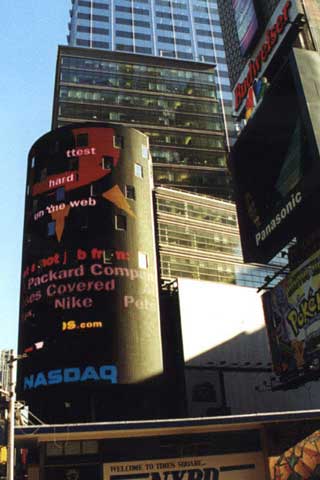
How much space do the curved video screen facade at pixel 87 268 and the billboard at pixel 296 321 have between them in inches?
402

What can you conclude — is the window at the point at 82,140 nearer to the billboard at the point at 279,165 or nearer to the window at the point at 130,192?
the window at the point at 130,192

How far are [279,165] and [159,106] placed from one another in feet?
254

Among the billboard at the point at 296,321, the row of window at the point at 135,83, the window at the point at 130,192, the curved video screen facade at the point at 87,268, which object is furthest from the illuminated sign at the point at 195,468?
the row of window at the point at 135,83

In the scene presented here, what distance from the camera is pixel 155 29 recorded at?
165m

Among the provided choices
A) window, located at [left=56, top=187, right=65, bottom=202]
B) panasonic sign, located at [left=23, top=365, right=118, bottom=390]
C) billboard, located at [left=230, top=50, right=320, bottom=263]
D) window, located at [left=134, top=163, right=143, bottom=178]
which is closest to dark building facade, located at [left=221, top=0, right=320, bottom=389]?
billboard, located at [left=230, top=50, right=320, bottom=263]

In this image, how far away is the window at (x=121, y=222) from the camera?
43.2m

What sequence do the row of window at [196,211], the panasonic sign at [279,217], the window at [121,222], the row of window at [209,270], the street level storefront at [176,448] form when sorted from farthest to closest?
the row of window at [196,211]
the row of window at [209,270]
the window at [121,222]
the panasonic sign at [279,217]
the street level storefront at [176,448]

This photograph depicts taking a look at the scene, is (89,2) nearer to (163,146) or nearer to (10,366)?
(163,146)

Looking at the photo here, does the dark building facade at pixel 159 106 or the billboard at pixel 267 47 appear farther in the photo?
the dark building facade at pixel 159 106

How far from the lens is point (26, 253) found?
44031 millimetres

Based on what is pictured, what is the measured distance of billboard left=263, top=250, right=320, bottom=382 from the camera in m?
38.2

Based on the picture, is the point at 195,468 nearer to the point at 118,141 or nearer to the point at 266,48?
the point at 118,141

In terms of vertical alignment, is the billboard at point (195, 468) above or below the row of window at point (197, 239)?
below

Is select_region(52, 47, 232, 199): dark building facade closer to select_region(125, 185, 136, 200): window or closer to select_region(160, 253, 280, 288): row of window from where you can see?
select_region(160, 253, 280, 288): row of window
